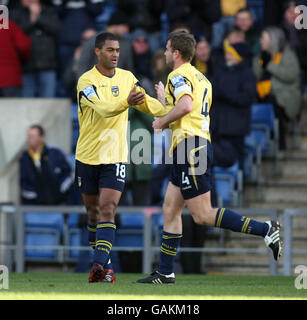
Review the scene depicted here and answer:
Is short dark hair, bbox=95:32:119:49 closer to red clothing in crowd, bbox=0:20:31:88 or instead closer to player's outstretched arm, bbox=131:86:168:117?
player's outstretched arm, bbox=131:86:168:117

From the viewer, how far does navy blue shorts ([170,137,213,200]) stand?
9367mm

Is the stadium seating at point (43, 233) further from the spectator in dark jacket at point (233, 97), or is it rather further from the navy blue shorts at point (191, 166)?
the navy blue shorts at point (191, 166)

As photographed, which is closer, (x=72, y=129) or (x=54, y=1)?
(x=72, y=129)

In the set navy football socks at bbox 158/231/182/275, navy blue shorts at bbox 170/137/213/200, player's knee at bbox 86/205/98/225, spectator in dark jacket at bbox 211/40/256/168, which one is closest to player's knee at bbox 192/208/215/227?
navy blue shorts at bbox 170/137/213/200

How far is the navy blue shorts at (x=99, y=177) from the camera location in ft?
32.2

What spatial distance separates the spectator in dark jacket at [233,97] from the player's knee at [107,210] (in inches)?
181

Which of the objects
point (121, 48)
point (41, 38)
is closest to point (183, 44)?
point (121, 48)

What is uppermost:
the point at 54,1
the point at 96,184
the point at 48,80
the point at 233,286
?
the point at 54,1

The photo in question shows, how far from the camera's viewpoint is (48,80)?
1653 centimetres

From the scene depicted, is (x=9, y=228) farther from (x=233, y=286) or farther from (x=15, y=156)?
(x=233, y=286)

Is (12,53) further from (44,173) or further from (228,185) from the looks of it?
(228,185)

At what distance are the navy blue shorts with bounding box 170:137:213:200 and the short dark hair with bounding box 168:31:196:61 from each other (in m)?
0.76
